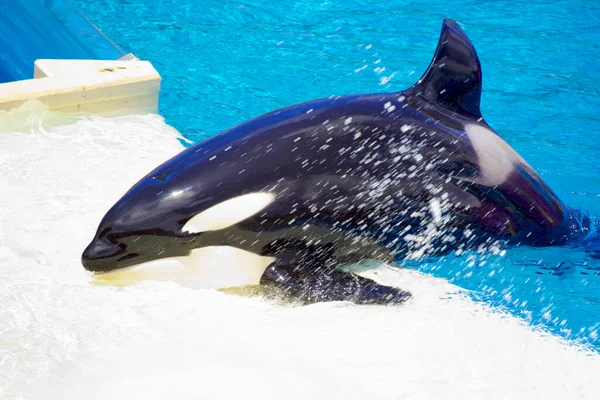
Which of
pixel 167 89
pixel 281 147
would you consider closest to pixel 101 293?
pixel 281 147

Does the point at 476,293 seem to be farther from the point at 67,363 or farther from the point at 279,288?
the point at 67,363

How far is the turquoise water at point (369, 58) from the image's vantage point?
8289 millimetres

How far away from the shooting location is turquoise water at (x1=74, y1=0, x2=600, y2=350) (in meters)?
8.29

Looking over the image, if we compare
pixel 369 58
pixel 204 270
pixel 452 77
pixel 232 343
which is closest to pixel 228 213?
pixel 204 270

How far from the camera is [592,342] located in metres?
5.02

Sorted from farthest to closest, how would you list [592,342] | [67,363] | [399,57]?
[399,57], [592,342], [67,363]

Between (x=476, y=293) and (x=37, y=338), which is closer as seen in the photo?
(x=37, y=338)

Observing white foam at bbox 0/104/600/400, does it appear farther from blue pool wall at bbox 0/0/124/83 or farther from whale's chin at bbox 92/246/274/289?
blue pool wall at bbox 0/0/124/83

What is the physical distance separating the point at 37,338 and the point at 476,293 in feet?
9.20

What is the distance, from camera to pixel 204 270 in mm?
4910

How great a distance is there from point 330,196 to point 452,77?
120 centimetres

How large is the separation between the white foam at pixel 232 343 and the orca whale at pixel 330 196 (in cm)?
19

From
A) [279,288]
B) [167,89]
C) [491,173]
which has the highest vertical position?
[491,173]

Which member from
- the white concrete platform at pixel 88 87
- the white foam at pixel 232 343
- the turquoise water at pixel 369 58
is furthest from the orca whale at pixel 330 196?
the white concrete platform at pixel 88 87
